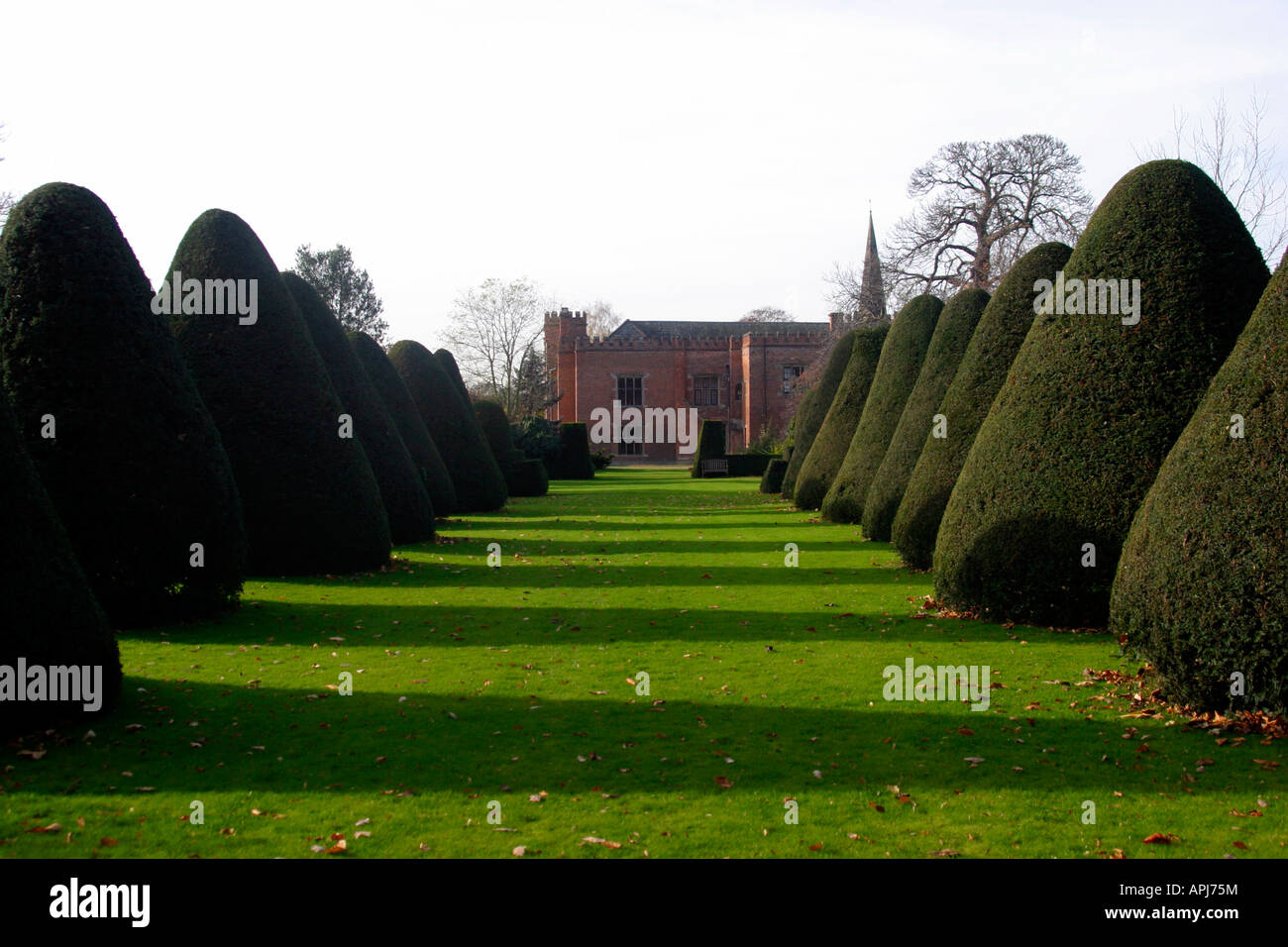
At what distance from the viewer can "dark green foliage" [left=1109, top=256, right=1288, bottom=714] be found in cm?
687

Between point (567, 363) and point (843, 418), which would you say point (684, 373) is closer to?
point (567, 363)

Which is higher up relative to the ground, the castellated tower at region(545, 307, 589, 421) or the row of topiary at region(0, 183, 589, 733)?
the castellated tower at region(545, 307, 589, 421)

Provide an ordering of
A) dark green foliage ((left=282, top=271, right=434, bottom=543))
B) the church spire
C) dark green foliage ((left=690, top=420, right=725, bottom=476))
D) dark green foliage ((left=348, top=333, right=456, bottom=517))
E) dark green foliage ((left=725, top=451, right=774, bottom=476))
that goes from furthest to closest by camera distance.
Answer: dark green foliage ((left=725, top=451, right=774, bottom=476))
dark green foliage ((left=690, top=420, right=725, bottom=476))
the church spire
dark green foliage ((left=348, top=333, right=456, bottom=517))
dark green foliage ((left=282, top=271, right=434, bottom=543))

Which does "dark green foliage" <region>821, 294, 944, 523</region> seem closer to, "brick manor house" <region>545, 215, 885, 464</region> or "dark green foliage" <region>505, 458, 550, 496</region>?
"dark green foliage" <region>505, 458, 550, 496</region>

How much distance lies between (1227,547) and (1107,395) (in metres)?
3.67

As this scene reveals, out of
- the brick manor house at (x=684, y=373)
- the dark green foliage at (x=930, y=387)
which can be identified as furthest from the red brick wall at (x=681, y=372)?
the dark green foliage at (x=930, y=387)

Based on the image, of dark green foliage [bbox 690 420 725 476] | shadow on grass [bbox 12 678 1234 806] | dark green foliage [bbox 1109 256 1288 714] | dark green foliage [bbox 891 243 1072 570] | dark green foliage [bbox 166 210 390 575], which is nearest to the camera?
shadow on grass [bbox 12 678 1234 806]

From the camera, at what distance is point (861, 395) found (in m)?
24.9

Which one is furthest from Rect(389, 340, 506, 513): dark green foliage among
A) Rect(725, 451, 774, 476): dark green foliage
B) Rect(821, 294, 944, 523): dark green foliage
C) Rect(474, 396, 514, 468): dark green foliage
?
Rect(725, 451, 774, 476): dark green foliage

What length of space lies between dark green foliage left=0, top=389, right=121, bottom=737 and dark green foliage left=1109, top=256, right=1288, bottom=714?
787 centimetres

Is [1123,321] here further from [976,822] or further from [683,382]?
[683,382]

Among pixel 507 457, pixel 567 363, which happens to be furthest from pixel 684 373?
pixel 507 457

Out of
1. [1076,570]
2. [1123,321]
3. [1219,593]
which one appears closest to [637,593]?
[1076,570]

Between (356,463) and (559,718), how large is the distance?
858 centimetres
